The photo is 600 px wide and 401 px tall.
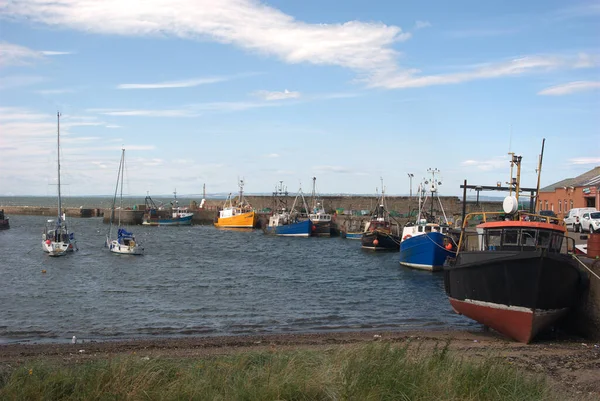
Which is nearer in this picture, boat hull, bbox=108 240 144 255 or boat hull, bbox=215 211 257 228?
boat hull, bbox=108 240 144 255

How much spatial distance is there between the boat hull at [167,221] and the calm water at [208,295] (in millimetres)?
40253

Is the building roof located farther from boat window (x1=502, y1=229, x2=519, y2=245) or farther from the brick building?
boat window (x1=502, y1=229, x2=519, y2=245)

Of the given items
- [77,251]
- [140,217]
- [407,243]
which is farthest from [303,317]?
[140,217]

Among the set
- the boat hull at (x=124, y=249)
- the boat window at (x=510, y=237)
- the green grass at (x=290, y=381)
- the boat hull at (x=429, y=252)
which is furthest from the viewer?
the boat hull at (x=124, y=249)

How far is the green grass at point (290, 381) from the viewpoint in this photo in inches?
320

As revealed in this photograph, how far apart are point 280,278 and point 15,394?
78.1 feet

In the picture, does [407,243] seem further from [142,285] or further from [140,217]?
[140,217]

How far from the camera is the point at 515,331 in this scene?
15.5 metres

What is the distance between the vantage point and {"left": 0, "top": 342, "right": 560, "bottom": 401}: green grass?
320 inches

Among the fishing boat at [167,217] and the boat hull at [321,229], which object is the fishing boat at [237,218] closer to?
the fishing boat at [167,217]

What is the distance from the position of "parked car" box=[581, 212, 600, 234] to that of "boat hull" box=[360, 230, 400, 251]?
18.7 meters

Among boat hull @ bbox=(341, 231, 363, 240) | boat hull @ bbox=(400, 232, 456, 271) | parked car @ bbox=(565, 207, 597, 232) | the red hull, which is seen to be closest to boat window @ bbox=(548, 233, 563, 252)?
the red hull

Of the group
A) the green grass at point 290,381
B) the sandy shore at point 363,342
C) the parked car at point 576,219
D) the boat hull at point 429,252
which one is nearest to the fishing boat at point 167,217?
the boat hull at point 429,252

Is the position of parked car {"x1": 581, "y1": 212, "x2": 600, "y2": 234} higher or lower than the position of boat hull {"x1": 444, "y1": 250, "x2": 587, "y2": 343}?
higher
